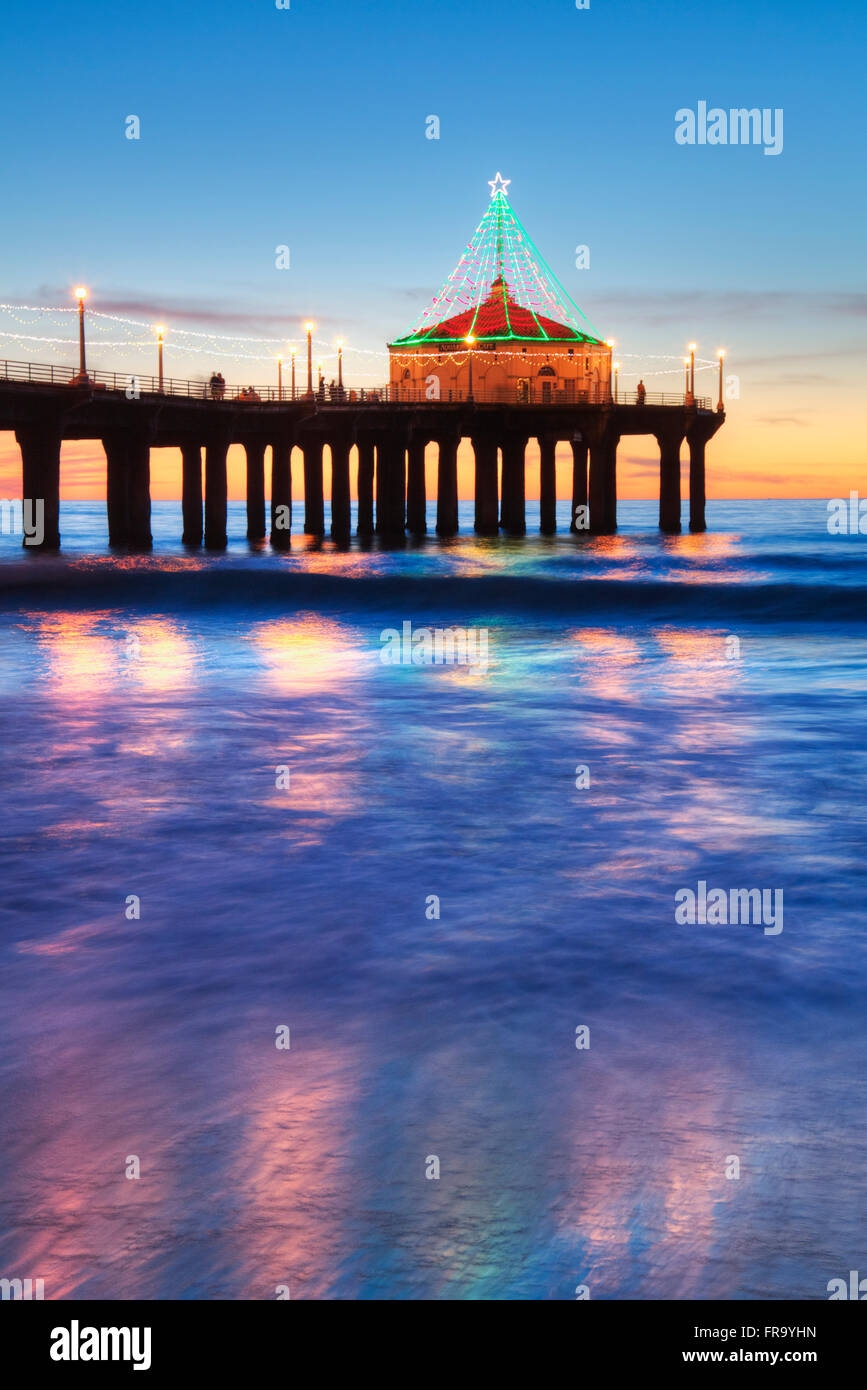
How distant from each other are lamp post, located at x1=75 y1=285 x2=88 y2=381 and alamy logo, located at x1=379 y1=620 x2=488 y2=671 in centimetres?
1456

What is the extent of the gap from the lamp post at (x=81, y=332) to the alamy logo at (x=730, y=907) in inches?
1420

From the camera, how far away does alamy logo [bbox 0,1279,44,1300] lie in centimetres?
445

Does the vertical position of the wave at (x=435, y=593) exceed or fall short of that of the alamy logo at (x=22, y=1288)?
it exceeds it

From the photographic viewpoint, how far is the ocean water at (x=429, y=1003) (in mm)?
4750

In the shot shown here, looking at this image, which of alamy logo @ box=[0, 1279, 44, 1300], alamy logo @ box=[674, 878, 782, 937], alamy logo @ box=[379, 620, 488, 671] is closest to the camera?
alamy logo @ box=[0, 1279, 44, 1300]

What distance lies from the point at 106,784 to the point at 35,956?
5355mm

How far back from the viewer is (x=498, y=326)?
235 feet
